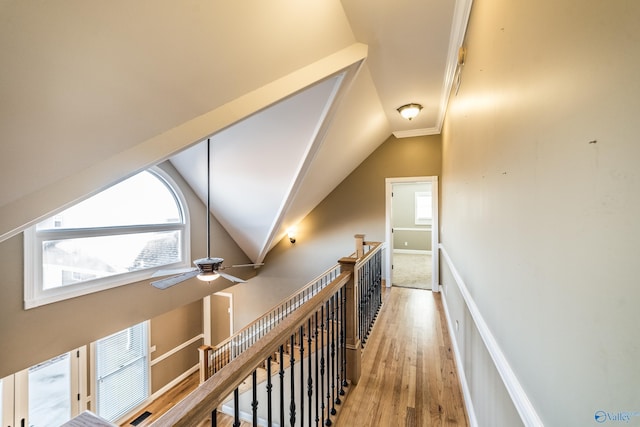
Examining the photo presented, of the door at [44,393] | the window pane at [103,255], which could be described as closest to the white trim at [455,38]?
the window pane at [103,255]

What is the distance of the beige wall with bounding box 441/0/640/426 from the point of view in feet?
1.60

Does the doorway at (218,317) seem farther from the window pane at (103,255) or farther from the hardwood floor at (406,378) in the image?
the hardwood floor at (406,378)

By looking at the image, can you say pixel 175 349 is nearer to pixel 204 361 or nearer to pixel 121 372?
pixel 121 372

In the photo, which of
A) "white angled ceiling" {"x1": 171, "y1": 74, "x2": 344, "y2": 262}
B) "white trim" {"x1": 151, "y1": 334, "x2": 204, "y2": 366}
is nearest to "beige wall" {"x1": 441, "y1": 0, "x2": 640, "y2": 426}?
"white angled ceiling" {"x1": 171, "y1": 74, "x2": 344, "y2": 262}

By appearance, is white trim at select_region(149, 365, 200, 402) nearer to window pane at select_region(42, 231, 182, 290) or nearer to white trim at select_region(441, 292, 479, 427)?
window pane at select_region(42, 231, 182, 290)

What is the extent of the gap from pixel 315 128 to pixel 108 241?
10.7ft

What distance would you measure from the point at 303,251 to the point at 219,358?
2556 mm

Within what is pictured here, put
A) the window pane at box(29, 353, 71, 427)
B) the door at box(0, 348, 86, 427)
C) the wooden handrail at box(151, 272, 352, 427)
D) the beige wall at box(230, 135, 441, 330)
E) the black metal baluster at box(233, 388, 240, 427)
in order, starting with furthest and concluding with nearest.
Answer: the beige wall at box(230, 135, 441, 330) → the window pane at box(29, 353, 71, 427) → the door at box(0, 348, 86, 427) → the black metal baluster at box(233, 388, 240, 427) → the wooden handrail at box(151, 272, 352, 427)

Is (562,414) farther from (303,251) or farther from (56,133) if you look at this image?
(303,251)

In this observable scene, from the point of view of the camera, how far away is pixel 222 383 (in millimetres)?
759

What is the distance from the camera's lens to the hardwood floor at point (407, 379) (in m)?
1.87

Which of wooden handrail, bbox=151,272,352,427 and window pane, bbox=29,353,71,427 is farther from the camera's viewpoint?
window pane, bbox=29,353,71,427

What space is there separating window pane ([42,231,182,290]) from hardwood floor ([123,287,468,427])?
8.39 ft

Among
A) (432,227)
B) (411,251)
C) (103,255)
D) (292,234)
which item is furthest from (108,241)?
(411,251)
